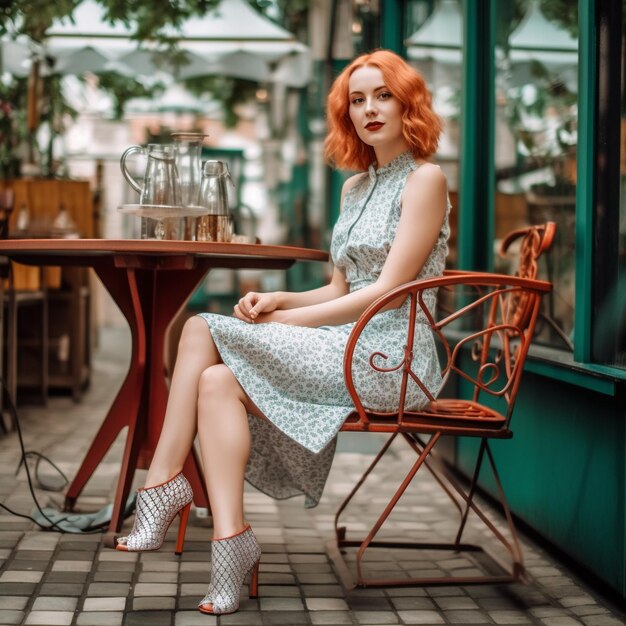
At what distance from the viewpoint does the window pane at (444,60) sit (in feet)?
14.4

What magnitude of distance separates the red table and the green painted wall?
831 mm

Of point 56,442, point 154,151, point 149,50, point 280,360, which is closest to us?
point 280,360

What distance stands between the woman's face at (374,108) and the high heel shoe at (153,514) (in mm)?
1066

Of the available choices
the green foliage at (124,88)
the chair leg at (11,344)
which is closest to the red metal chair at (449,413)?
the chair leg at (11,344)

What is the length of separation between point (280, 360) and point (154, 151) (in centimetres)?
97

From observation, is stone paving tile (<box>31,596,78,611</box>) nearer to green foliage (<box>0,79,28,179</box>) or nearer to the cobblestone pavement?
the cobblestone pavement

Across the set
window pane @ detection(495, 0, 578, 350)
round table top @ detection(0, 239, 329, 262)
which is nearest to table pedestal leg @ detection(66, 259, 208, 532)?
round table top @ detection(0, 239, 329, 262)

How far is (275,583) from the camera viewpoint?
2465mm

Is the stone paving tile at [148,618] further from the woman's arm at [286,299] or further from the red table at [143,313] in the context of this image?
the woman's arm at [286,299]

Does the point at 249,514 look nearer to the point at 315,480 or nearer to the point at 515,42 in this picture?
the point at 315,480

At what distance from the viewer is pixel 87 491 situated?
349 cm

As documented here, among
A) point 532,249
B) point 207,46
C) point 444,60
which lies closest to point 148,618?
point 532,249

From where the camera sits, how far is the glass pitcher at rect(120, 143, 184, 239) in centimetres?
291

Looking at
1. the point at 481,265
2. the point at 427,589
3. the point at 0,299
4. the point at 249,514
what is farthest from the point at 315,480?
the point at 0,299
